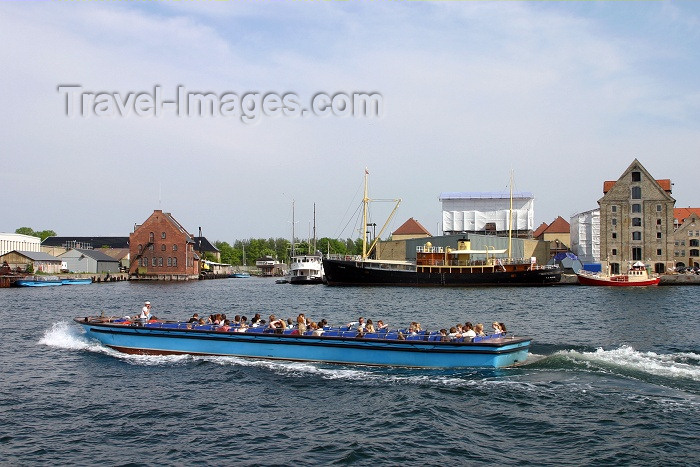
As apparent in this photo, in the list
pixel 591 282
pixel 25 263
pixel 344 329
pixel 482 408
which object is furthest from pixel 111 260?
pixel 482 408

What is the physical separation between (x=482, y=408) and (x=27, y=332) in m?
32.0

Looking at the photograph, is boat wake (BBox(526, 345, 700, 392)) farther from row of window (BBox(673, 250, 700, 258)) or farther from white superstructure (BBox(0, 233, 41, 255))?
white superstructure (BBox(0, 233, 41, 255))

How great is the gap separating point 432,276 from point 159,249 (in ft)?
197

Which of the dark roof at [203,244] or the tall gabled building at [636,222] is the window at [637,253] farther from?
the dark roof at [203,244]

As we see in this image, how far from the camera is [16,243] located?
137 m

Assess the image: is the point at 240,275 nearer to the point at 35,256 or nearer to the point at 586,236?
the point at 35,256

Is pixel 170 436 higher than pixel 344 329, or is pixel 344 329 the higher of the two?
pixel 344 329

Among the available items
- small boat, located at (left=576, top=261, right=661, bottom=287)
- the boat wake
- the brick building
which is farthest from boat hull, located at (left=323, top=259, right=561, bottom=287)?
the boat wake

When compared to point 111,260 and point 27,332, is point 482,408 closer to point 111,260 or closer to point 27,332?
point 27,332

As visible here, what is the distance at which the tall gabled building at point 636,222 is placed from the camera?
345ft

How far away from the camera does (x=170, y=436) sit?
61.0 feet

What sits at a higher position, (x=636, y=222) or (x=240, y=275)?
(x=636, y=222)

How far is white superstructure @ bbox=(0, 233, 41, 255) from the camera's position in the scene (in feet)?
432

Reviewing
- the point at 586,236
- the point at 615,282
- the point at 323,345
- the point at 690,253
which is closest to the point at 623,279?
the point at 615,282
